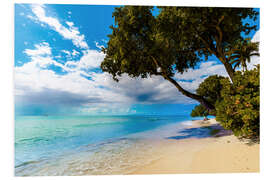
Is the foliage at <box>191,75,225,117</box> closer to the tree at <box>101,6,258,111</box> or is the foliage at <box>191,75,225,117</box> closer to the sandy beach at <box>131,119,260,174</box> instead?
the tree at <box>101,6,258,111</box>

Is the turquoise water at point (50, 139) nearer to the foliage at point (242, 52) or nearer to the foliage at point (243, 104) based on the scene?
the foliage at point (243, 104)

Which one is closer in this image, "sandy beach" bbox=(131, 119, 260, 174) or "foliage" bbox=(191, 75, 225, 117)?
"sandy beach" bbox=(131, 119, 260, 174)

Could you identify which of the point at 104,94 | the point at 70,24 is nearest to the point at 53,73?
the point at 70,24

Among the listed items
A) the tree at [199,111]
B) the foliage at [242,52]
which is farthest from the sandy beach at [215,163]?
the tree at [199,111]

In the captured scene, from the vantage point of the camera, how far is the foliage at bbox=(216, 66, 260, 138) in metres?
2.76

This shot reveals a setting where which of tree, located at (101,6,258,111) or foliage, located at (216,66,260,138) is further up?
tree, located at (101,6,258,111)

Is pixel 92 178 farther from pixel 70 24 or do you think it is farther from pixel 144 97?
pixel 144 97

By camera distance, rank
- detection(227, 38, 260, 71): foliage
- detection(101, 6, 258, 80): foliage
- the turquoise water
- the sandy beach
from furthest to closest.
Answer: detection(227, 38, 260, 71): foliage < the turquoise water < detection(101, 6, 258, 80): foliage < the sandy beach

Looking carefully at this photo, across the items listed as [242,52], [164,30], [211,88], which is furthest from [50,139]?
[242,52]

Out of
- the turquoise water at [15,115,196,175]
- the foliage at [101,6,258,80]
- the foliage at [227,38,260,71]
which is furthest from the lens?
the foliage at [227,38,260,71]

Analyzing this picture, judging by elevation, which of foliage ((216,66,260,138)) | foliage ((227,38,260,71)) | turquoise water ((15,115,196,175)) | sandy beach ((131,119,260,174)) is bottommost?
turquoise water ((15,115,196,175))

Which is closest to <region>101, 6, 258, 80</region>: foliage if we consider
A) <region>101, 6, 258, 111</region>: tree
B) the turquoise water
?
<region>101, 6, 258, 111</region>: tree

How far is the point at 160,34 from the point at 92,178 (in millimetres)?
5101

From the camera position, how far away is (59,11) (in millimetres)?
3396
